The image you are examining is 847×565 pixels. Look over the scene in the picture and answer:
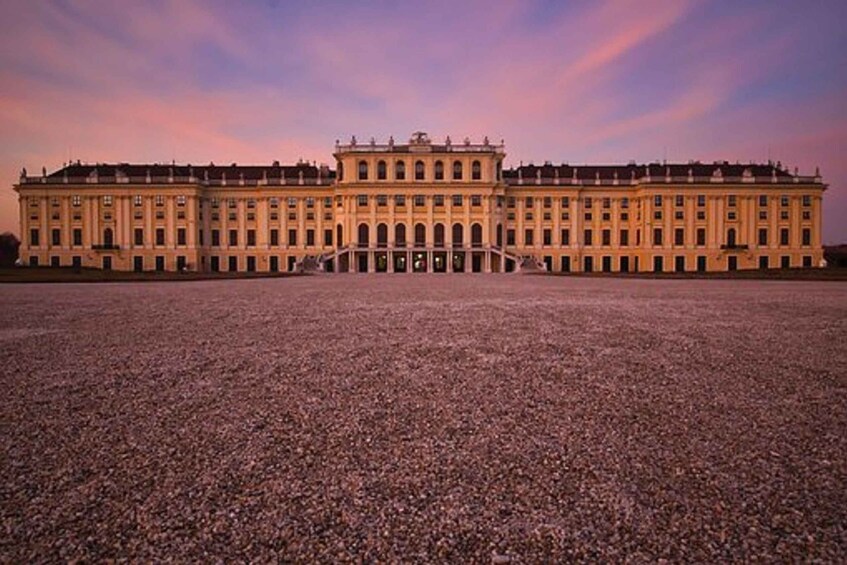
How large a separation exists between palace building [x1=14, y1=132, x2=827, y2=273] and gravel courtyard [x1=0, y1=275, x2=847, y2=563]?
5253cm

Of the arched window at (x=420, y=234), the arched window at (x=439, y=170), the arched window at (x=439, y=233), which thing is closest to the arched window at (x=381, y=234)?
the arched window at (x=420, y=234)


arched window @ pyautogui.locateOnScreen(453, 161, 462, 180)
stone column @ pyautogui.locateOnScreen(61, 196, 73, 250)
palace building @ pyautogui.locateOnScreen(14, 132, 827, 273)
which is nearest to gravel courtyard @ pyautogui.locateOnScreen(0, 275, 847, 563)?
palace building @ pyautogui.locateOnScreen(14, 132, 827, 273)

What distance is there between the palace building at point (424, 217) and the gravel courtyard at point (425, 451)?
5253cm

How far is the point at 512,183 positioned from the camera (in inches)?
2509

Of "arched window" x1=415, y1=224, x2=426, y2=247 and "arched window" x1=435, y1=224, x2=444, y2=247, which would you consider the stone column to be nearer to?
"arched window" x1=415, y1=224, x2=426, y2=247

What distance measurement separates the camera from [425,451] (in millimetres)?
3307

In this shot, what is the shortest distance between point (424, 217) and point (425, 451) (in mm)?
58316

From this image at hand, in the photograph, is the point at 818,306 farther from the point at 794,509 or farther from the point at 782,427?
the point at 794,509

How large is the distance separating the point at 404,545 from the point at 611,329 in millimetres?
7454

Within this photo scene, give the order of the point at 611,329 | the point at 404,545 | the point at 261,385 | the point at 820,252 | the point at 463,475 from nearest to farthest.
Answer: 1. the point at 404,545
2. the point at 463,475
3. the point at 261,385
4. the point at 611,329
5. the point at 820,252

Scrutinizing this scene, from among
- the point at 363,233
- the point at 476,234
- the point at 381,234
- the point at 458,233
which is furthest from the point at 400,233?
the point at 476,234

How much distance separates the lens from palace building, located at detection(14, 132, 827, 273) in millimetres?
60594

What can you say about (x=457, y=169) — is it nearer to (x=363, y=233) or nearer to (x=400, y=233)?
(x=400, y=233)

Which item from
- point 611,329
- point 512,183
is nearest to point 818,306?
point 611,329
